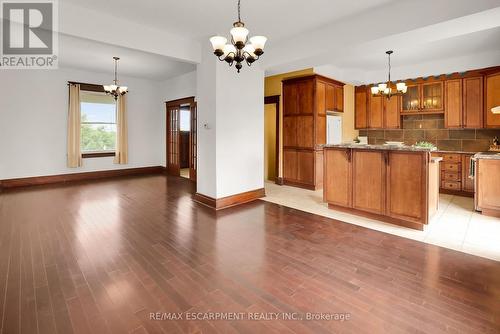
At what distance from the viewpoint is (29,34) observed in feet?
15.4

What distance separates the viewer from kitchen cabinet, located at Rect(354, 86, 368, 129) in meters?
7.33

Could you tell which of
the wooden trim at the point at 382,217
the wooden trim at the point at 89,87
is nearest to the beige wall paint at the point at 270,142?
the wooden trim at the point at 382,217

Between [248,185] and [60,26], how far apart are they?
3.88 m

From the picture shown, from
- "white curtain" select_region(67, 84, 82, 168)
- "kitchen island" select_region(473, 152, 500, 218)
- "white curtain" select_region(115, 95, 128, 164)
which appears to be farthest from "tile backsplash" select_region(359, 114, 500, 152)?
"white curtain" select_region(67, 84, 82, 168)

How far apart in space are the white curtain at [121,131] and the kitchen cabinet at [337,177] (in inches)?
252

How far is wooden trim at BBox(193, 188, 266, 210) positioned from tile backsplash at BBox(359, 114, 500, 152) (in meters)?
4.17

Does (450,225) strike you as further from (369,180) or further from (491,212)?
(369,180)

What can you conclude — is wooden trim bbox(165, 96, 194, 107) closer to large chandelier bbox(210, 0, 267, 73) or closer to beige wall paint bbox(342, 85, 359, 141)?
beige wall paint bbox(342, 85, 359, 141)

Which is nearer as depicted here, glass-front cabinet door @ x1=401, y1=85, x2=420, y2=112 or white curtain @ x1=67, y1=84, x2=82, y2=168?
glass-front cabinet door @ x1=401, y1=85, x2=420, y2=112

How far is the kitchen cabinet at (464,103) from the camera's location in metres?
5.50

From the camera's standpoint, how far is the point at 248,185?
5418 millimetres

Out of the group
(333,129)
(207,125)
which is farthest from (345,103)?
(207,125)

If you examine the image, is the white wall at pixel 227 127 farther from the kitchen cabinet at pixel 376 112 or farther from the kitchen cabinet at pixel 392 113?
the kitchen cabinet at pixel 392 113

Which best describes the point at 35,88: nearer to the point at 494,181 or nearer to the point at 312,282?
the point at 312,282
